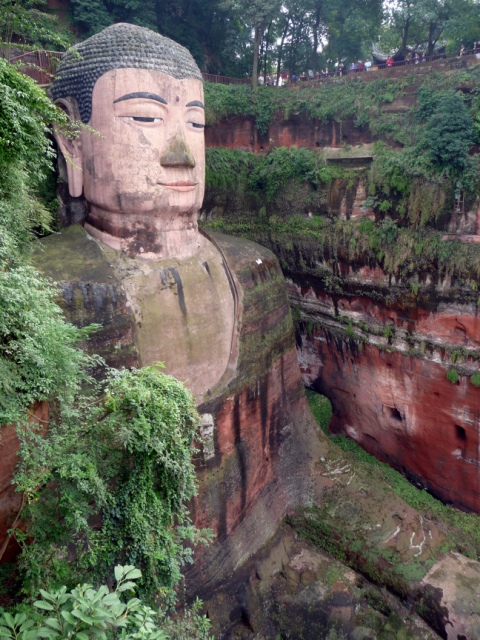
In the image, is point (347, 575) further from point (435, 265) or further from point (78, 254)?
point (78, 254)

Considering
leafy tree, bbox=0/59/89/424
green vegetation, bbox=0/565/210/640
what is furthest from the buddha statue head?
green vegetation, bbox=0/565/210/640

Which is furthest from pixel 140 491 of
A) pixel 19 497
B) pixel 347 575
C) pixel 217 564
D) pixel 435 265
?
pixel 435 265

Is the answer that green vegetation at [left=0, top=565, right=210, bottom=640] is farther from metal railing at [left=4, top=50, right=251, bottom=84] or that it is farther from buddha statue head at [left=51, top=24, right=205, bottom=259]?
metal railing at [left=4, top=50, right=251, bottom=84]

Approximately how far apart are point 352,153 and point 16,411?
1050 cm

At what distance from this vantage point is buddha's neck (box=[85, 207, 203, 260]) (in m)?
7.35

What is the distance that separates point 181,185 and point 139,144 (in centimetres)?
83

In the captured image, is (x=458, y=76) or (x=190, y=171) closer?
(x=190, y=171)

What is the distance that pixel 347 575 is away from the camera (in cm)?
867

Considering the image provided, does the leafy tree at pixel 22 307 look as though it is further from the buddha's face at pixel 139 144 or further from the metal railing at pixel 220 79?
the metal railing at pixel 220 79

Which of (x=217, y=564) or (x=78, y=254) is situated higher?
(x=78, y=254)

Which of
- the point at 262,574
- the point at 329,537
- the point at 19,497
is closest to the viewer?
the point at 19,497

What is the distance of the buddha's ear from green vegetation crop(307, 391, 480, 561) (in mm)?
7359

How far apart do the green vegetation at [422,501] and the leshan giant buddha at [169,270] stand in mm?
3322

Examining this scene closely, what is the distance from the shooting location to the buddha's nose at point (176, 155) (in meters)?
7.09
